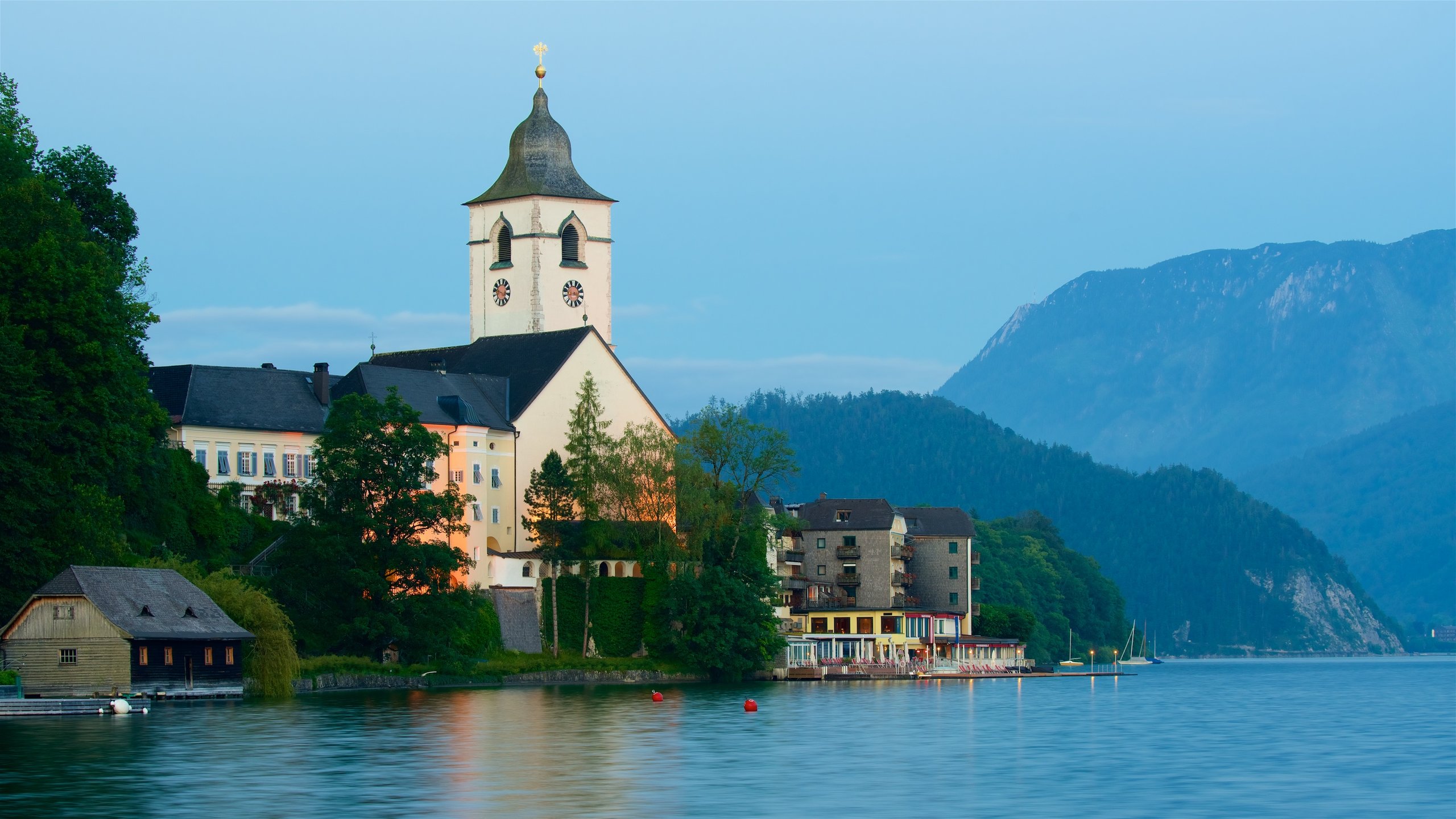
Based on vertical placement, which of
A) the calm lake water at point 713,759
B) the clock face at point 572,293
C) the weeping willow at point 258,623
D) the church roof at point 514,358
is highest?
the clock face at point 572,293

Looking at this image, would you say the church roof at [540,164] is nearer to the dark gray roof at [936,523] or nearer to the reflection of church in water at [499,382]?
the reflection of church in water at [499,382]

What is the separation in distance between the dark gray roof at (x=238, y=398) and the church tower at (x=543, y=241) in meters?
21.3

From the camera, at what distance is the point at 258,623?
242 feet

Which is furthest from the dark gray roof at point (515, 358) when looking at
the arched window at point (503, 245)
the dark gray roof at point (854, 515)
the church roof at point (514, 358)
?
the dark gray roof at point (854, 515)

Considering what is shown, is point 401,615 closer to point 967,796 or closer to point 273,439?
point 273,439

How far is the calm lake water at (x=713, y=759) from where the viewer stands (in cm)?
3900

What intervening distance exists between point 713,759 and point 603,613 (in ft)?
166

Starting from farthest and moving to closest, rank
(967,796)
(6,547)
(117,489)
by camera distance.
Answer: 1. (117,489)
2. (6,547)
3. (967,796)

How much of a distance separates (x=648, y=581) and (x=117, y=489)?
3106 centimetres

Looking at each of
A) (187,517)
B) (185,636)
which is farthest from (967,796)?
(187,517)

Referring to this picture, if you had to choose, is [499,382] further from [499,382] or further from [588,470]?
[588,470]

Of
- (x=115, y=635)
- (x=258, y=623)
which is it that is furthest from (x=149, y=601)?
(x=258, y=623)

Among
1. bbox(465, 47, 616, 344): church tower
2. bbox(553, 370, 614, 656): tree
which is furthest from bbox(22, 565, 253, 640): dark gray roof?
bbox(465, 47, 616, 344): church tower

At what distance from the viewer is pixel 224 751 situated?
49.1 meters
